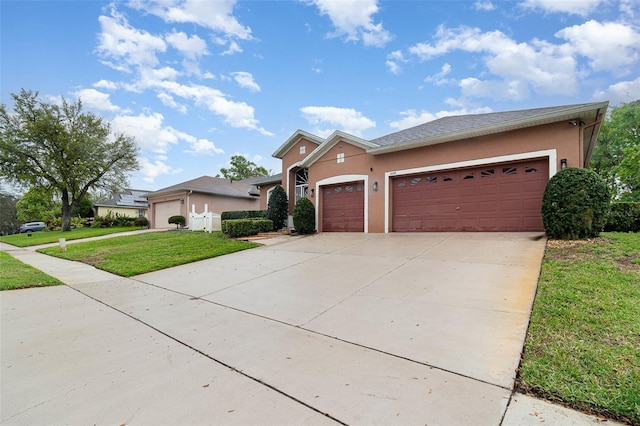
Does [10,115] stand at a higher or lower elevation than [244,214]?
higher

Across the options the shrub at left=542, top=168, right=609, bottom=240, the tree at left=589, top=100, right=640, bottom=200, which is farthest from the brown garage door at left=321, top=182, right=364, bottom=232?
the tree at left=589, top=100, right=640, bottom=200

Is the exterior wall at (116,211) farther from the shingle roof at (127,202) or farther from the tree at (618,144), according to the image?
the tree at (618,144)

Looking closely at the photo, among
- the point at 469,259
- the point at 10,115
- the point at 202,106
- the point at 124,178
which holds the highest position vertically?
the point at 10,115

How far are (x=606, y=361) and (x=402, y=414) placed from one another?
185 centimetres

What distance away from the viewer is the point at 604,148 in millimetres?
20672

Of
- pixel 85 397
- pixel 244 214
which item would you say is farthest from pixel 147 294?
pixel 244 214

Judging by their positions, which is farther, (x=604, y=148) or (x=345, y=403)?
(x=604, y=148)

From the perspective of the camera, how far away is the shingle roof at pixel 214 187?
2080 cm

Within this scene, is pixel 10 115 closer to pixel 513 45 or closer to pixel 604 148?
pixel 513 45

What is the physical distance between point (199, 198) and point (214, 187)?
1.73 meters

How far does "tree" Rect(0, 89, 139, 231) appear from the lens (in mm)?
22406

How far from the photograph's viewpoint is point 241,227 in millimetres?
12219

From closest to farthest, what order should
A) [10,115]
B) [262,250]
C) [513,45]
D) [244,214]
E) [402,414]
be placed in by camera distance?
[402,414], [262,250], [513,45], [244,214], [10,115]

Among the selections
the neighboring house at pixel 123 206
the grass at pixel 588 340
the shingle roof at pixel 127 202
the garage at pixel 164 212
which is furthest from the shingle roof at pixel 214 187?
the grass at pixel 588 340
